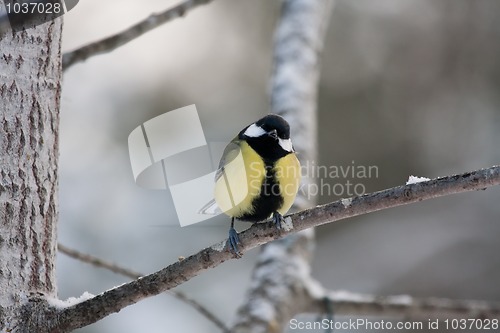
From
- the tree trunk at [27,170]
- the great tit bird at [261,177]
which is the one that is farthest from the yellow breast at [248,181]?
the tree trunk at [27,170]

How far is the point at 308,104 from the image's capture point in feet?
8.39

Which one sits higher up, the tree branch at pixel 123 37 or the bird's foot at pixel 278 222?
the tree branch at pixel 123 37

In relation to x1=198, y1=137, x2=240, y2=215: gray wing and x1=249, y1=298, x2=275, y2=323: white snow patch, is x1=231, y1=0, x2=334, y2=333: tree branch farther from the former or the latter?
x1=198, y1=137, x2=240, y2=215: gray wing

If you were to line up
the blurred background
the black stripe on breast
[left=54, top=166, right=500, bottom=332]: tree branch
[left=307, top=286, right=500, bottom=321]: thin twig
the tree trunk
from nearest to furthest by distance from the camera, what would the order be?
[left=54, top=166, right=500, bottom=332]: tree branch → the tree trunk → the black stripe on breast → [left=307, top=286, right=500, bottom=321]: thin twig → the blurred background

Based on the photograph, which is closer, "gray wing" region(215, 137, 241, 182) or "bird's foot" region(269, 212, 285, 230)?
"bird's foot" region(269, 212, 285, 230)

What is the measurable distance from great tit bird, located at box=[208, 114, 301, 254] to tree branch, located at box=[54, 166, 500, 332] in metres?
0.31

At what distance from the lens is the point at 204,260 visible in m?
1.31

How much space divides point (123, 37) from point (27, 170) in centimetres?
60

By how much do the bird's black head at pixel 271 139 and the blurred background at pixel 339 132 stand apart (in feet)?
9.18

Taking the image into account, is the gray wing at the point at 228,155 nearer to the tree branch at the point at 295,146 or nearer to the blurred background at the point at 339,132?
the tree branch at the point at 295,146

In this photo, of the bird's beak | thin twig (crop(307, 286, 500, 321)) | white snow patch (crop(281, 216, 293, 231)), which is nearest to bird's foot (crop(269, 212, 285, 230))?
white snow patch (crop(281, 216, 293, 231))

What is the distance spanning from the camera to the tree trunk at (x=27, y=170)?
135 centimetres

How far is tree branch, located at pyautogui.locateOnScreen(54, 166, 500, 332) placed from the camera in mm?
1229

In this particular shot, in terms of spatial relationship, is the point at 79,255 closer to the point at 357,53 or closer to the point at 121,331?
the point at 121,331
